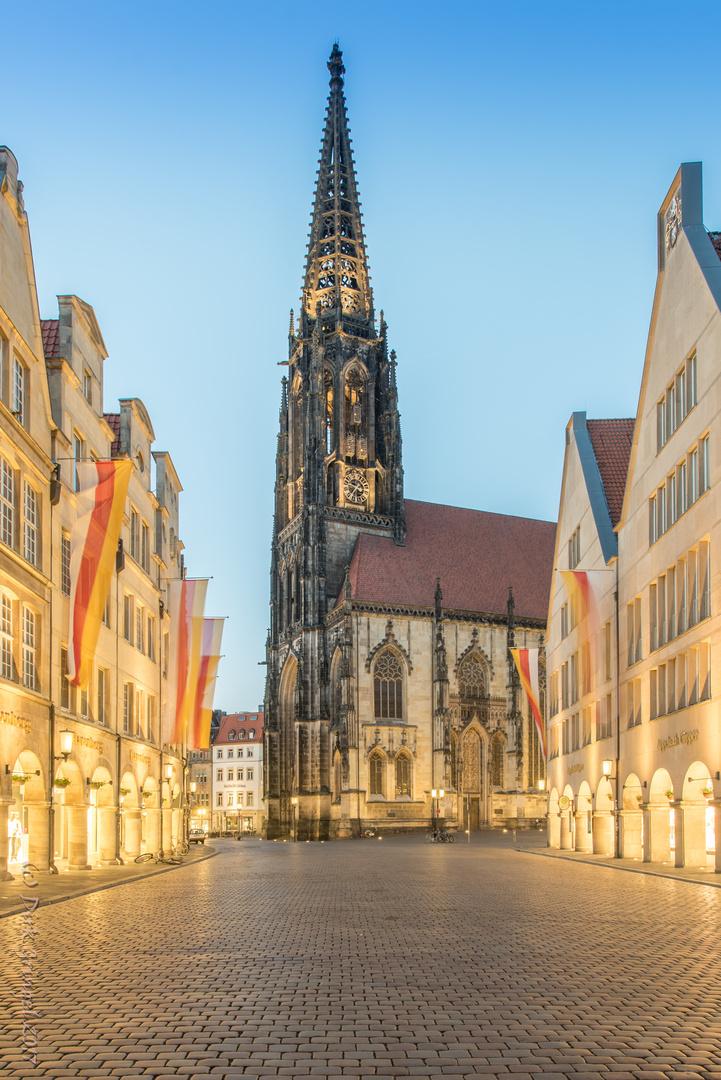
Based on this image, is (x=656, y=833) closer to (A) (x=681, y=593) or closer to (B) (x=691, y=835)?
(B) (x=691, y=835)

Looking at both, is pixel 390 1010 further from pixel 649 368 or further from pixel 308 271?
pixel 308 271

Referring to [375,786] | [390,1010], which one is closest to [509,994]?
[390,1010]

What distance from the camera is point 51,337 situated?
3008cm

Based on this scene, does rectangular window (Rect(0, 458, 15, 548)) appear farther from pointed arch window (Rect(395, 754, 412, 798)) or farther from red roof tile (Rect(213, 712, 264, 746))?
red roof tile (Rect(213, 712, 264, 746))

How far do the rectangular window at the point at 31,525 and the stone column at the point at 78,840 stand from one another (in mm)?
7041

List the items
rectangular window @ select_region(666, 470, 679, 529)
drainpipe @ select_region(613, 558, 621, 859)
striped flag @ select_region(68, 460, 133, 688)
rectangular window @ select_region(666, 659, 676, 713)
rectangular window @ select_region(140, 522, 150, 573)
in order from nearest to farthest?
1. striped flag @ select_region(68, 460, 133, 688)
2. rectangular window @ select_region(666, 659, 676, 713)
3. rectangular window @ select_region(666, 470, 679, 529)
4. drainpipe @ select_region(613, 558, 621, 859)
5. rectangular window @ select_region(140, 522, 150, 573)

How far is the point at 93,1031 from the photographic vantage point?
7.87 m

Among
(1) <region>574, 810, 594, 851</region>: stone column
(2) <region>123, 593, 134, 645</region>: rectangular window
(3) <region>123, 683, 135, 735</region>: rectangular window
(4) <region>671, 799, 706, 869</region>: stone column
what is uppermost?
(2) <region>123, 593, 134, 645</region>: rectangular window

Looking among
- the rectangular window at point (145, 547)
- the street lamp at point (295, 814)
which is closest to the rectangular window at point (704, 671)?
the rectangular window at point (145, 547)

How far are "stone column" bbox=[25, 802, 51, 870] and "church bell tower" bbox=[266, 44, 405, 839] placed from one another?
48.9 metres

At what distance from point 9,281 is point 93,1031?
64.5 feet

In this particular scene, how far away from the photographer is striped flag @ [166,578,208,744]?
37031 mm

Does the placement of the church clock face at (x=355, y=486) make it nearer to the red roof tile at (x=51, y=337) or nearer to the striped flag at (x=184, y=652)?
the striped flag at (x=184, y=652)

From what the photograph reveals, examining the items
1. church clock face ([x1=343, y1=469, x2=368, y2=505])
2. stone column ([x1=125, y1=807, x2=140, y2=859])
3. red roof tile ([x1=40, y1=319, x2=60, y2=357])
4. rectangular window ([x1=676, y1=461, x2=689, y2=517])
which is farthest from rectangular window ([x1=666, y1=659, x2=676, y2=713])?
church clock face ([x1=343, y1=469, x2=368, y2=505])
